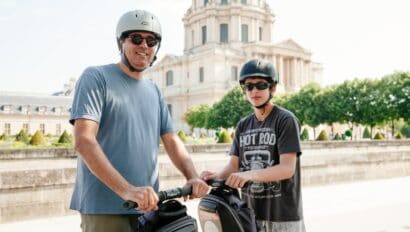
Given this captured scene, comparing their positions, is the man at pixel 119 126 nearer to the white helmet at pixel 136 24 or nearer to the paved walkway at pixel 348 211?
the white helmet at pixel 136 24

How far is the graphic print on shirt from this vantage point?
8.84ft

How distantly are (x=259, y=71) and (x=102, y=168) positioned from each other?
126 centimetres

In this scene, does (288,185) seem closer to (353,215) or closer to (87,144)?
(87,144)

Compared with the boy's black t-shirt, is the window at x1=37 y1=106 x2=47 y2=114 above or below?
above

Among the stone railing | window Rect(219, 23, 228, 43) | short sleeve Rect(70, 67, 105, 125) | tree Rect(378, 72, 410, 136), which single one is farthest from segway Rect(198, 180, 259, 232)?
window Rect(219, 23, 228, 43)

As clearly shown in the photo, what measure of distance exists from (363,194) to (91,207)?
24.1 ft

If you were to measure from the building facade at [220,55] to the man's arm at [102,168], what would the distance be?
6105 centimetres

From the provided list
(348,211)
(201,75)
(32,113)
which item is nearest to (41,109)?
(32,113)

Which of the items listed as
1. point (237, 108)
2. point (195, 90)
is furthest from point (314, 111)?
point (195, 90)

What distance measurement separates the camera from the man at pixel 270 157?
262 centimetres

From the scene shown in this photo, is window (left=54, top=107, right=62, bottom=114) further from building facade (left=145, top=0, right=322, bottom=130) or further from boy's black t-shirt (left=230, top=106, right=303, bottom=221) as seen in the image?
boy's black t-shirt (left=230, top=106, right=303, bottom=221)

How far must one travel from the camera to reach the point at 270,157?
2717mm

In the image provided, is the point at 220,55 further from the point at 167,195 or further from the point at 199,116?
the point at 167,195

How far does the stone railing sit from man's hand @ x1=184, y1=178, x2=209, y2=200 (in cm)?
407
